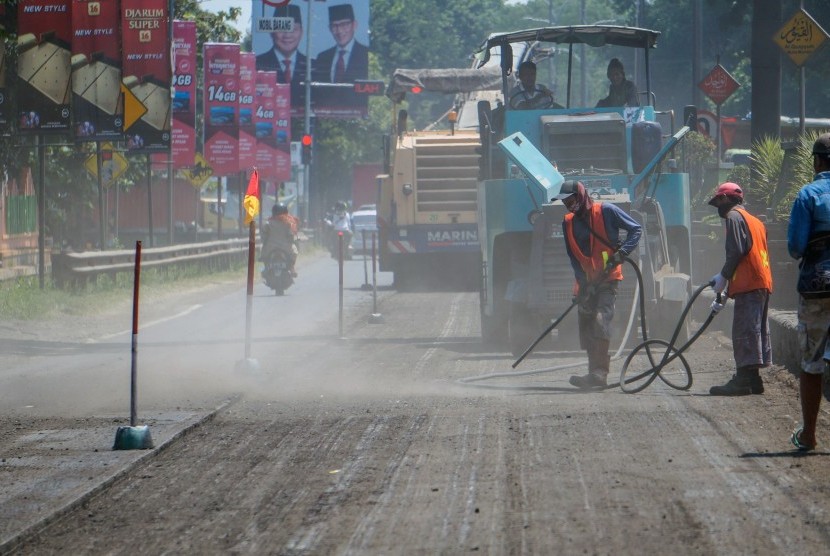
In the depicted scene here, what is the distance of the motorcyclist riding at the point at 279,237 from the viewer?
89.1ft

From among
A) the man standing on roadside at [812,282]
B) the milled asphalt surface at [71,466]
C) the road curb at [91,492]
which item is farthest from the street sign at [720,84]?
the man standing on roadside at [812,282]

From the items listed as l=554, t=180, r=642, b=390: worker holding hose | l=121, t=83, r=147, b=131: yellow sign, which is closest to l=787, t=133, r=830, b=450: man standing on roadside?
l=554, t=180, r=642, b=390: worker holding hose

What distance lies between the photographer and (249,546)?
20.1 feet

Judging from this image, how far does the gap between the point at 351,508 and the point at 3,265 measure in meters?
26.2

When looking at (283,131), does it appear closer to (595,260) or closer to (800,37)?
(800,37)

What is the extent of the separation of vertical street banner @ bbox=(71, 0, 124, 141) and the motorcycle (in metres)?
3.73

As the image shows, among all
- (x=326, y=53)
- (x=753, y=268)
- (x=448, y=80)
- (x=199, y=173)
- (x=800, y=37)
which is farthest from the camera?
(x=326, y=53)

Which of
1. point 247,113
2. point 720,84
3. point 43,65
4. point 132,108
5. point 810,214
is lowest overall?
point 810,214

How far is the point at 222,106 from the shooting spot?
118 ft

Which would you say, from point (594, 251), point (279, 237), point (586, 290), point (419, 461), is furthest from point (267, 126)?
point (419, 461)

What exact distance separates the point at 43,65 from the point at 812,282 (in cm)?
1919

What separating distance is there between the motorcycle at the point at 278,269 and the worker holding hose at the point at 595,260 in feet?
51.2

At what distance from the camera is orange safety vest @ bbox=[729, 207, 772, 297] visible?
10.9m

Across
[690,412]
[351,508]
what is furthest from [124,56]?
[351,508]
